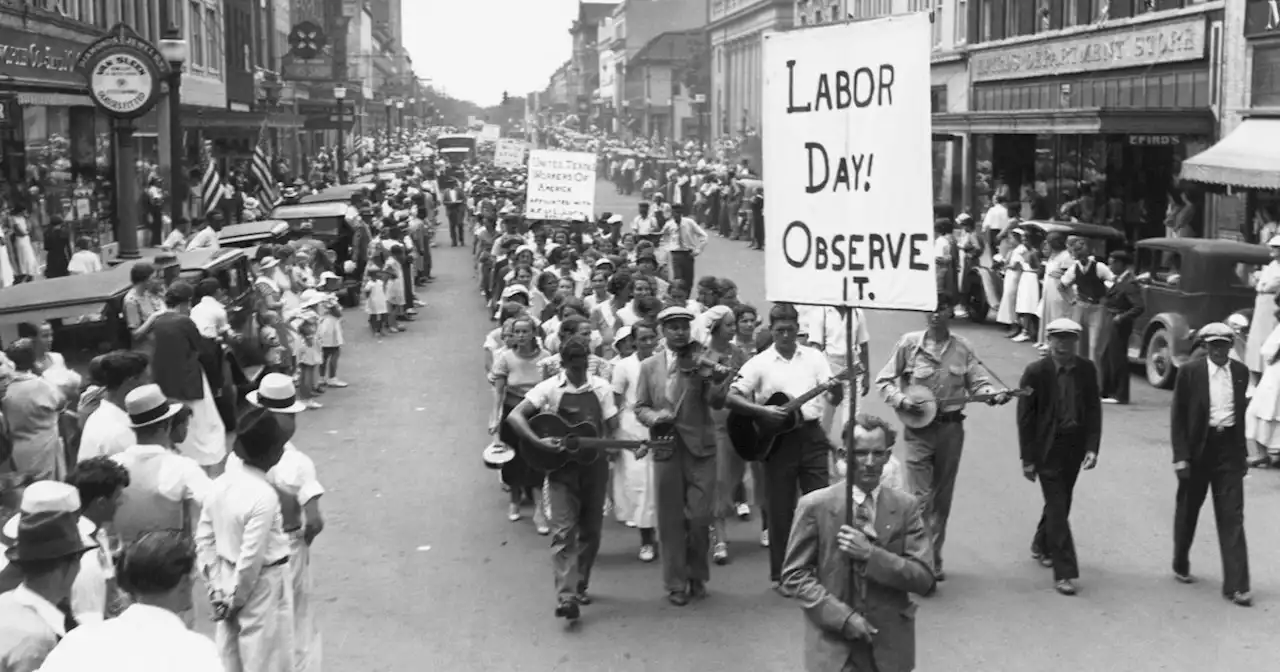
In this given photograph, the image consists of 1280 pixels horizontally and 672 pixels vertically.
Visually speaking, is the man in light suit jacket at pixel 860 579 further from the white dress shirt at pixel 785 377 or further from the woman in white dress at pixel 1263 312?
the woman in white dress at pixel 1263 312

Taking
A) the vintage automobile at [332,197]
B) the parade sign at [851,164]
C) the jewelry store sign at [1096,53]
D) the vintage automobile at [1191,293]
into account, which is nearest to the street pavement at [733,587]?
the vintage automobile at [1191,293]

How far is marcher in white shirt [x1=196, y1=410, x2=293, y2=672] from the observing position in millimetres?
6680

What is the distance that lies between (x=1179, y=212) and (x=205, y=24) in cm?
2811

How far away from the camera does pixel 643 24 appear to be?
14875cm

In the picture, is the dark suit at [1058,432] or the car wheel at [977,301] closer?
the dark suit at [1058,432]

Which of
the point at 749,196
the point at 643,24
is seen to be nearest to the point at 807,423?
the point at 749,196

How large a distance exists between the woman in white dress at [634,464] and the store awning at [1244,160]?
15729mm

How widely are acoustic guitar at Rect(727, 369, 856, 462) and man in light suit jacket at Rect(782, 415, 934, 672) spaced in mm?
3039

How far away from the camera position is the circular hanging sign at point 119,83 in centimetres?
2198

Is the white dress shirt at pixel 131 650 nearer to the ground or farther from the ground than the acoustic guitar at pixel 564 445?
farther from the ground

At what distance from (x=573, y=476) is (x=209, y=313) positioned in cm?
547

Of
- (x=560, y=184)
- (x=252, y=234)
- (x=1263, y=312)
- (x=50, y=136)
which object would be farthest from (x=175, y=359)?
(x=50, y=136)

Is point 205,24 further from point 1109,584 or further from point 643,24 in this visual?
point 643,24

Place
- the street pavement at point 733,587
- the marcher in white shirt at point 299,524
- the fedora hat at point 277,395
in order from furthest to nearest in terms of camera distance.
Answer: the street pavement at point 733,587, the fedora hat at point 277,395, the marcher in white shirt at point 299,524
